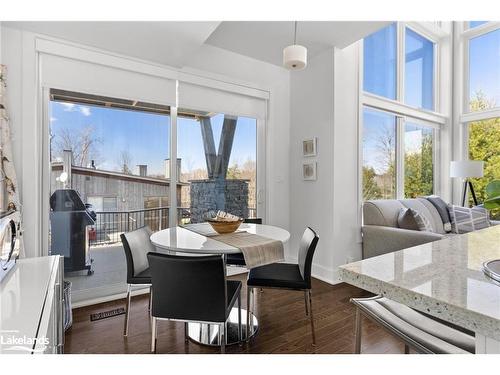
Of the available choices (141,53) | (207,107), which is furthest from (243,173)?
(141,53)

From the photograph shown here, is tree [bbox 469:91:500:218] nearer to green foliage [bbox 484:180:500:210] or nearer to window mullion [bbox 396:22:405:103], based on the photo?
window mullion [bbox 396:22:405:103]

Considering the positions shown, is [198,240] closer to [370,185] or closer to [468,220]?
[370,185]

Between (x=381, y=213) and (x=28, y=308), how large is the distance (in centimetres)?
333

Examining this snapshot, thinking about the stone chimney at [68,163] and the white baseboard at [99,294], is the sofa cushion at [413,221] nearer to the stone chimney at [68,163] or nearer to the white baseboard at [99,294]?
the white baseboard at [99,294]

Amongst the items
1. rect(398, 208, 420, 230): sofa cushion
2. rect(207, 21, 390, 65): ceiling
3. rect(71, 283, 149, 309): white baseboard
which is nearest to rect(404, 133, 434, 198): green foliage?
rect(398, 208, 420, 230): sofa cushion

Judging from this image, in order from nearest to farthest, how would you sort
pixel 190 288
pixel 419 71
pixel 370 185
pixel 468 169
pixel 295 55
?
1. pixel 190 288
2. pixel 295 55
3. pixel 370 185
4. pixel 468 169
5. pixel 419 71

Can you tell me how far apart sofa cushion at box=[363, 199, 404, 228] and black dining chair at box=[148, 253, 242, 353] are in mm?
2473

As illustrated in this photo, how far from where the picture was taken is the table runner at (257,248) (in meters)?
1.81

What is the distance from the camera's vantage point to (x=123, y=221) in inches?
116

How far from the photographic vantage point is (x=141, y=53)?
108 inches

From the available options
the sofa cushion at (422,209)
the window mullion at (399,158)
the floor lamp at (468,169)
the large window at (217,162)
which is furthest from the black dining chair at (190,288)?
the floor lamp at (468,169)

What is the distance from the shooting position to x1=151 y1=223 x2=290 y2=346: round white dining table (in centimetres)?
180

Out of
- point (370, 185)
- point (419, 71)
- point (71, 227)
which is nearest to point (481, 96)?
point (419, 71)

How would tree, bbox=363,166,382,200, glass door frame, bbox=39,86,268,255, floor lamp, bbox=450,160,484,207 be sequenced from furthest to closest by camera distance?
floor lamp, bbox=450,160,484,207 → tree, bbox=363,166,382,200 → glass door frame, bbox=39,86,268,255
